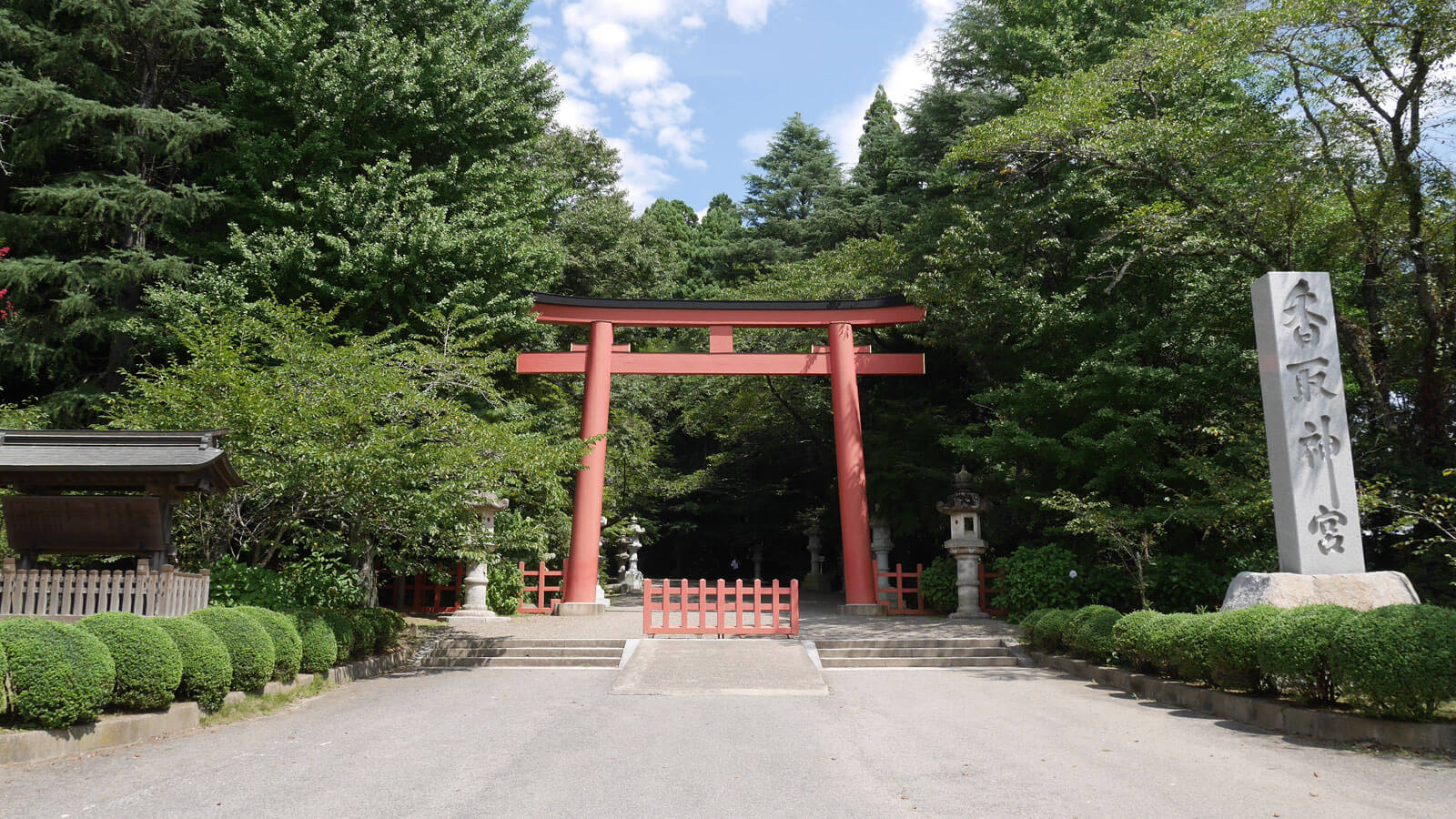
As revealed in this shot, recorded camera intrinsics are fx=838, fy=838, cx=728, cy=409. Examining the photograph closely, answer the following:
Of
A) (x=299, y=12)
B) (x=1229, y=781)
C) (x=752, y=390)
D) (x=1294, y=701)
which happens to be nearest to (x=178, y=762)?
(x=1229, y=781)

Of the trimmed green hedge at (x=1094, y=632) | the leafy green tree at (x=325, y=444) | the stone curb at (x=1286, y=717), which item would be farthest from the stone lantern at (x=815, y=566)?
the stone curb at (x=1286, y=717)

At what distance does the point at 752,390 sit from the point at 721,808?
17761 mm

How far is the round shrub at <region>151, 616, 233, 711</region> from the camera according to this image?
682 cm

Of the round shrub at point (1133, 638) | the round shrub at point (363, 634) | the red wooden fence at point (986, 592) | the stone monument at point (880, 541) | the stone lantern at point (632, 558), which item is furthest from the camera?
the stone lantern at point (632, 558)

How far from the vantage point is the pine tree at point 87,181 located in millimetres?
13430

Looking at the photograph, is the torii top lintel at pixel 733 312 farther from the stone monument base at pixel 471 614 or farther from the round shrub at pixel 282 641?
the round shrub at pixel 282 641

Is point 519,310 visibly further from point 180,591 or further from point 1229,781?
point 1229,781

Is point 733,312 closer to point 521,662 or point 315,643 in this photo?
point 521,662

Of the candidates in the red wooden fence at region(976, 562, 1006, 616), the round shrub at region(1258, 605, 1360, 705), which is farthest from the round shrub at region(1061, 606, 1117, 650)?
the red wooden fence at region(976, 562, 1006, 616)

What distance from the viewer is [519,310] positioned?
1598 centimetres

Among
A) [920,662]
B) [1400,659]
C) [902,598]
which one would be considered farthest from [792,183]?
[1400,659]

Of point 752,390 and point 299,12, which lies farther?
point 752,390

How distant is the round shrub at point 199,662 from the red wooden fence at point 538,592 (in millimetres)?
10005

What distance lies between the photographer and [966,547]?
16.0 m
